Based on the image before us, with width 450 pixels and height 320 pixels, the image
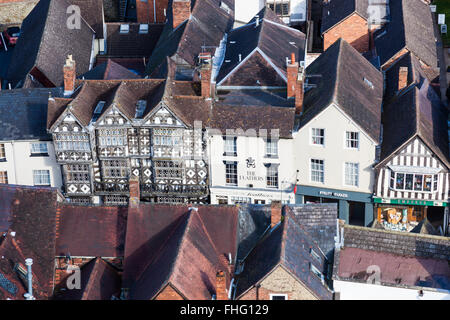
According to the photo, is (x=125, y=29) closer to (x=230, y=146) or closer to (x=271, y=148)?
(x=230, y=146)

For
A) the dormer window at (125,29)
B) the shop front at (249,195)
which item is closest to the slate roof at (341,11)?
the dormer window at (125,29)

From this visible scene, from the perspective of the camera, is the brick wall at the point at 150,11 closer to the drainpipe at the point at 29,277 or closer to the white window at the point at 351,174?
the white window at the point at 351,174

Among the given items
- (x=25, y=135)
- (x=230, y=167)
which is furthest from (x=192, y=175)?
(x=25, y=135)

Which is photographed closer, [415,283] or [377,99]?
[415,283]

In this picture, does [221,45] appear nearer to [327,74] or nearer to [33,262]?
[327,74]

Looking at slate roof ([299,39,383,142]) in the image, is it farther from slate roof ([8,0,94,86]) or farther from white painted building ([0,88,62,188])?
slate roof ([8,0,94,86])

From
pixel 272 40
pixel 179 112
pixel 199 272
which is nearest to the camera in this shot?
pixel 199 272
